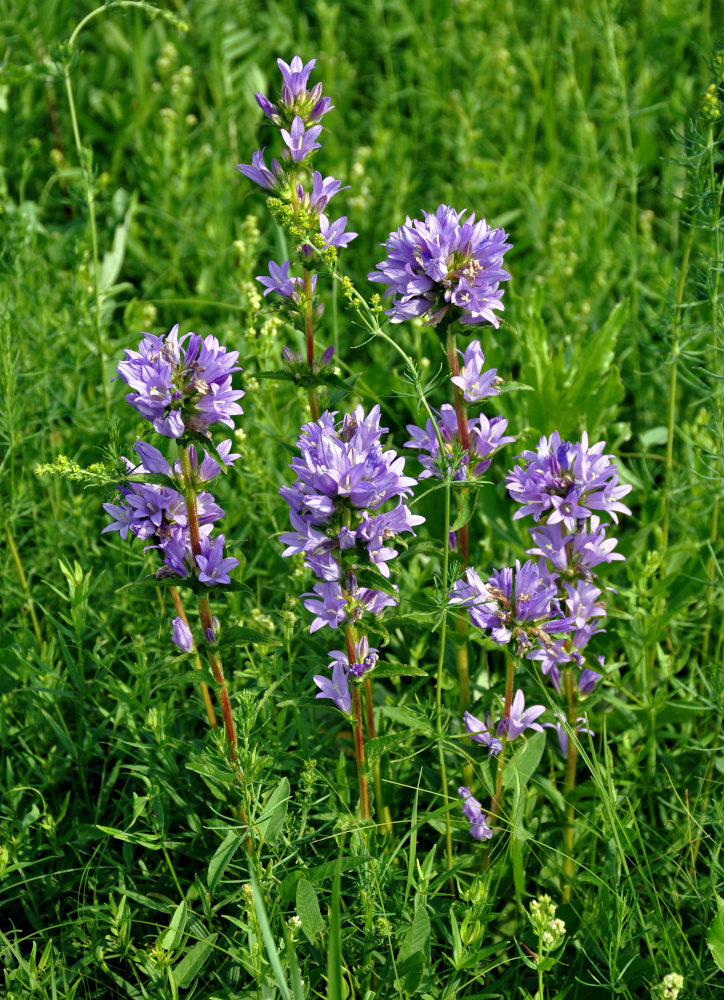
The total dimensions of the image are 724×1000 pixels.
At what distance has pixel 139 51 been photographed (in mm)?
5422

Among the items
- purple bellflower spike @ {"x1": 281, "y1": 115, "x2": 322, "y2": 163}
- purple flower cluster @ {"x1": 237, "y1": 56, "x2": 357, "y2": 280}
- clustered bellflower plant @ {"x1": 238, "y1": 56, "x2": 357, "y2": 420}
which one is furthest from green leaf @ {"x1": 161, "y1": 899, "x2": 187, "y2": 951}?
purple bellflower spike @ {"x1": 281, "y1": 115, "x2": 322, "y2": 163}

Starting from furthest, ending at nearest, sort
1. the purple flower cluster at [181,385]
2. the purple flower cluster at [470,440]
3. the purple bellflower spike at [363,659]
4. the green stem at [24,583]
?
the green stem at [24,583] < the purple flower cluster at [470,440] < the purple bellflower spike at [363,659] < the purple flower cluster at [181,385]

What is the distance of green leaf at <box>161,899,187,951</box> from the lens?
2451 mm

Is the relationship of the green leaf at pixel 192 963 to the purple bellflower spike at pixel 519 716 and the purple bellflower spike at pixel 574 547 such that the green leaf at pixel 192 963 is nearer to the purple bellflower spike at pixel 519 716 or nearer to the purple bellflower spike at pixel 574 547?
the purple bellflower spike at pixel 519 716

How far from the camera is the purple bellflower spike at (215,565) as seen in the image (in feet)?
7.83

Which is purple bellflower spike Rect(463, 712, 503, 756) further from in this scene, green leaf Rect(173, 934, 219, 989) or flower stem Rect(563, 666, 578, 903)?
green leaf Rect(173, 934, 219, 989)

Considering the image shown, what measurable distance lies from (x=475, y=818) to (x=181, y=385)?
1.48 metres

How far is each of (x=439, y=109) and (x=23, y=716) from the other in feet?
13.8

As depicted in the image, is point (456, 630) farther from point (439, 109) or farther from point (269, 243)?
point (439, 109)

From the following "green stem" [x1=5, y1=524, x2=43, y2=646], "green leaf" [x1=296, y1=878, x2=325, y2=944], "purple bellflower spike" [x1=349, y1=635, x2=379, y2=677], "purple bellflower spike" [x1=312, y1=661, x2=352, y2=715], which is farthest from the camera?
"green stem" [x1=5, y1=524, x2=43, y2=646]

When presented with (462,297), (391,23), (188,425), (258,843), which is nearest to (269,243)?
(391,23)

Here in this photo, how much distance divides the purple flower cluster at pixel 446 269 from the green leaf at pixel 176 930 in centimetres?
165

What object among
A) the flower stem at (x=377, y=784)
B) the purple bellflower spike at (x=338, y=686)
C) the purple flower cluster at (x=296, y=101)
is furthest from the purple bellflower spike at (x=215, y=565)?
the purple flower cluster at (x=296, y=101)

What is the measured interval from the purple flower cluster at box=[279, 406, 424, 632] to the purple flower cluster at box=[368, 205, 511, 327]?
397 millimetres
